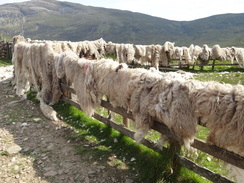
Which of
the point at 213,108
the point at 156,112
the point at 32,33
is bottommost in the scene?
the point at 156,112

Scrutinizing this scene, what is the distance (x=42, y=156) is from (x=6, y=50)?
2314 centimetres

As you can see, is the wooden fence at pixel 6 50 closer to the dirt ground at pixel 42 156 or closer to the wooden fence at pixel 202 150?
the dirt ground at pixel 42 156

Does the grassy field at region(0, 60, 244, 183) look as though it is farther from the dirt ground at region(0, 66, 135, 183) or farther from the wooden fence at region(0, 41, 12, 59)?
the wooden fence at region(0, 41, 12, 59)

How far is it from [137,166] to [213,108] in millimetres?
2497

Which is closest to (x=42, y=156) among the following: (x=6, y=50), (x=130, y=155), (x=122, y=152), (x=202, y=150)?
(x=122, y=152)

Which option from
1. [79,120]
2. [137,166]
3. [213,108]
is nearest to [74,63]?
[79,120]

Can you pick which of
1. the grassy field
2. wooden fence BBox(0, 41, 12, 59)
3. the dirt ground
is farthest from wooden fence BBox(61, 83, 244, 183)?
wooden fence BBox(0, 41, 12, 59)

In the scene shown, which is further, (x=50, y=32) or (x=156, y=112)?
(x=50, y=32)

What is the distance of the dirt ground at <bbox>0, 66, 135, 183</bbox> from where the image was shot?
183 inches

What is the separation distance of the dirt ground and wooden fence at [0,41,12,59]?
62.1 feet

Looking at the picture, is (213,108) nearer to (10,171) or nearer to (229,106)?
(229,106)

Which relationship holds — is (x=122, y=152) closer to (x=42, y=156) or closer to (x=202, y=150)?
(x=42, y=156)

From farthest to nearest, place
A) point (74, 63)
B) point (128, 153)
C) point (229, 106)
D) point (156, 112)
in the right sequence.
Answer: point (74, 63), point (128, 153), point (156, 112), point (229, 106)

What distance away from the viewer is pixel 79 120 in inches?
286
